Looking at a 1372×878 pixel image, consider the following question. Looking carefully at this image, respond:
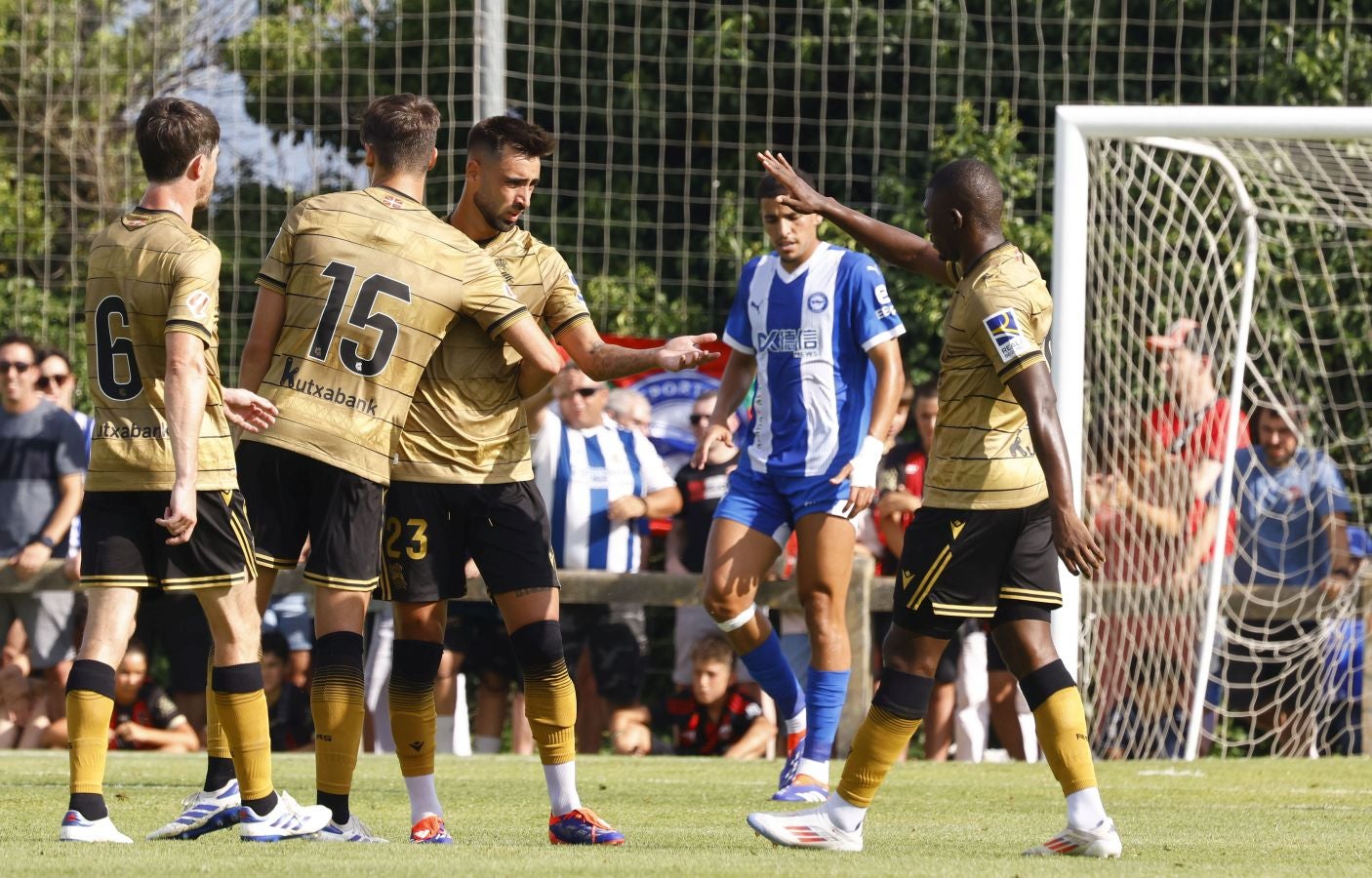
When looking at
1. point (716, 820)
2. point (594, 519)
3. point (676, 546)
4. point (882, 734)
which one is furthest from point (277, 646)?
point (882, 734)

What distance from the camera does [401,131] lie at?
5586mm

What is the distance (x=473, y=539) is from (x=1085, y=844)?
1.98 meters

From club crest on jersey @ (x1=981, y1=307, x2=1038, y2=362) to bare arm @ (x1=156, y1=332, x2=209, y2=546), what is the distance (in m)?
2.16

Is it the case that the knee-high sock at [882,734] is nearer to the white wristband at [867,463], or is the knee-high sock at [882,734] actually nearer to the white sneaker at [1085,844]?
the white sneaker at [1085,844]

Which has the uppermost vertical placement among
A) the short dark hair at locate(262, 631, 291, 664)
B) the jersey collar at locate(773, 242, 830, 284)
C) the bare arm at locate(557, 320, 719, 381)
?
the jersey collar at locate(773, 242, 830, 284)

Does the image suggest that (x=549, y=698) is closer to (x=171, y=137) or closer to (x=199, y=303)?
(x=199, y=303)

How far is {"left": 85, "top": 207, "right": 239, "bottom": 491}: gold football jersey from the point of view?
5.33 meters

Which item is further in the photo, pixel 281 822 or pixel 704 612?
pixel 704 612

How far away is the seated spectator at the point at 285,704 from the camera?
11125mm

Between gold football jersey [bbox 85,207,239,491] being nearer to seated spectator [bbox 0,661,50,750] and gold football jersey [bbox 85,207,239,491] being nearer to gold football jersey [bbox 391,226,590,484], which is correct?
gold football jersey [bbox 391,226,590,484]

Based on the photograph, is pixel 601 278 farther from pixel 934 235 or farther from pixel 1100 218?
pixel 934 235

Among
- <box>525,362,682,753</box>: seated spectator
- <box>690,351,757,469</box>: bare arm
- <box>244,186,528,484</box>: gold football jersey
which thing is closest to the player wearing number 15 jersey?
<box>244,186,528,484</box>: gold football jersey

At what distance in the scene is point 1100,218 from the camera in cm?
1068

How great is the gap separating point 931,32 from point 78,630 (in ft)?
24.6
